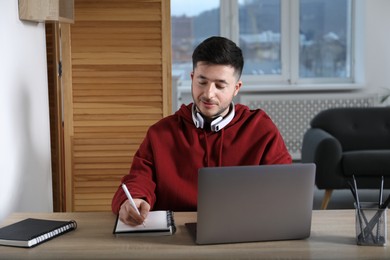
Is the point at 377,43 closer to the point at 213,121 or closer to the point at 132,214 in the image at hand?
the point at 213,121

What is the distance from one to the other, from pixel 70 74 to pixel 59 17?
0.66m

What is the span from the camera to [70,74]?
337cm

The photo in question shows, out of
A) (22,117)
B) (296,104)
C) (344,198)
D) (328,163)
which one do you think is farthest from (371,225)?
(296,104)

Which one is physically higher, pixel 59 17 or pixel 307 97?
pixel 59 17

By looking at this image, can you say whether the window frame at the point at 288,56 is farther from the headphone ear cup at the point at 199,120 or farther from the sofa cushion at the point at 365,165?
the headphone ear cup at the point at 199,120

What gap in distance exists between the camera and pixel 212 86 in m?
2.30

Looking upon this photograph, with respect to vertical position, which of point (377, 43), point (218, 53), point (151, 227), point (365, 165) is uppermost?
point (377, 43)

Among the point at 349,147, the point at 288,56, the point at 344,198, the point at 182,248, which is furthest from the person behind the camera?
the point at 288,56

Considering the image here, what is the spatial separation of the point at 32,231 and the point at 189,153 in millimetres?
668

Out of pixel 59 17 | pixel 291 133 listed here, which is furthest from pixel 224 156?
pixel 291 133

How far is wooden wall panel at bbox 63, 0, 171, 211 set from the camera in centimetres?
338

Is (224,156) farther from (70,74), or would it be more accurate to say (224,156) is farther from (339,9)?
(339,9)

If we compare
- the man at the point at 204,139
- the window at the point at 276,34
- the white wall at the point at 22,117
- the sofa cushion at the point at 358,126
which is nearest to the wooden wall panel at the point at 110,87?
the white wall at the point at 22,117

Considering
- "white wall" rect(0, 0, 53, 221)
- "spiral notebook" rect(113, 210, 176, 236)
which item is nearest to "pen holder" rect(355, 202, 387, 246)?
"spiral notebook" rect(113, 210, 176, 236)
